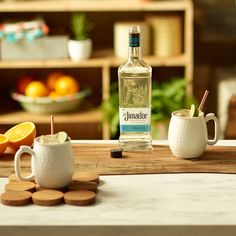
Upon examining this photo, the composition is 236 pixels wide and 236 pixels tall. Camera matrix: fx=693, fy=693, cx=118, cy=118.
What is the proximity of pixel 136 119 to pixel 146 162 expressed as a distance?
0.49ft

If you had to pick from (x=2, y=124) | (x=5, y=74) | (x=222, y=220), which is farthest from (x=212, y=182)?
(x=5, y=74)

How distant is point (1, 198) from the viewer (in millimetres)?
1609

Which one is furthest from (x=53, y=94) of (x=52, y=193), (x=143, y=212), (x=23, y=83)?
(x=143, y=212)

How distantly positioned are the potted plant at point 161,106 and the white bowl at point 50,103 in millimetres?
193

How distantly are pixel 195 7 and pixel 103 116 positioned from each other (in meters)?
0.95

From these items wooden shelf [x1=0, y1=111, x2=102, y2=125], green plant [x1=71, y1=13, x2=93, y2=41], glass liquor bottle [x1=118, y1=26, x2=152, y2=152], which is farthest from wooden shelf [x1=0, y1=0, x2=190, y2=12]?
glass liquor bottle [x1=118, y1=26, x2=152, y2=152]

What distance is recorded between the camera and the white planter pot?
374 cm

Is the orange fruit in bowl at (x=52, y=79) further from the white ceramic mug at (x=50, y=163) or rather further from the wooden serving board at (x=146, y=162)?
the white ceramic mug at (x=50, y=163)

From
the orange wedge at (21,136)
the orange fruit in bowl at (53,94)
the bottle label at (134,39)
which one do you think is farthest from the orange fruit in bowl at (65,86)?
the bottle label at (134,39)

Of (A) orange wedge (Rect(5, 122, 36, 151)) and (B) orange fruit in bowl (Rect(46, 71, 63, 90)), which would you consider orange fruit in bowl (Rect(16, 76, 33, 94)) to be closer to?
(B) orange fruit in bowl (Rect(46, 71, 63, 90))

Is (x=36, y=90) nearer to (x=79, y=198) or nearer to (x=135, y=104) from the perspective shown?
(x=135, y=104)

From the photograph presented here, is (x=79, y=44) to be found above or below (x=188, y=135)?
above

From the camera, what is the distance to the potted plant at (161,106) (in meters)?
3.56

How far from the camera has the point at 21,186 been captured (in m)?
1.68
